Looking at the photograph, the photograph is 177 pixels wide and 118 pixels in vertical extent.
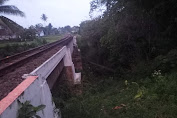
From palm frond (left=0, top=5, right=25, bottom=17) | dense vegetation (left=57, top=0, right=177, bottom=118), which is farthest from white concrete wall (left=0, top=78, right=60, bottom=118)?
palm frond (left=0, top=5, right=25, bottom=17)

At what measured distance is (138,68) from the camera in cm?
1231

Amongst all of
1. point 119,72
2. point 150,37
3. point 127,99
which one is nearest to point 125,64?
point 119,72

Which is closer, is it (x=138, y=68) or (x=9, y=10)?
(x=138, y=68)

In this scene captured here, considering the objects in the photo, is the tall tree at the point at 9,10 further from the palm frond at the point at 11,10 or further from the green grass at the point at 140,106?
the green grass at the point at 140,106

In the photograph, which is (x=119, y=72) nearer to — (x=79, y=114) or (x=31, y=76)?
(x=79, y=114)

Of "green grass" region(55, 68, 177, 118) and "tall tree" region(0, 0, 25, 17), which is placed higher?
"tall tree" region(0, 0, 25, 17)

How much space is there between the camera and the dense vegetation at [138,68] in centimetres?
627

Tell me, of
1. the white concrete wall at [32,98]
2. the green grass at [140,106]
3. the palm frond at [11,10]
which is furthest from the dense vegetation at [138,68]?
the palm frond at [11,10]

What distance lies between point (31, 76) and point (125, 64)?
39.3 feet

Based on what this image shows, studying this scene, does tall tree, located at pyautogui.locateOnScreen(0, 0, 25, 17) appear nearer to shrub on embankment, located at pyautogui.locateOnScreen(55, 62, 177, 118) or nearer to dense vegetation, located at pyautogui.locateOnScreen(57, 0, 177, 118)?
dense vegetation, located at pyautogui.locateOnScreen(57, 0, 177, 118)

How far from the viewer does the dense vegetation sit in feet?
20.6

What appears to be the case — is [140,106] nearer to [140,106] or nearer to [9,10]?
[140,106]

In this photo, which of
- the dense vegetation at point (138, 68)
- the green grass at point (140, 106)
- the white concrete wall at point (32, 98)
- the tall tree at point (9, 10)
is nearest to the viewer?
the white concrete wall at point (32, 98)

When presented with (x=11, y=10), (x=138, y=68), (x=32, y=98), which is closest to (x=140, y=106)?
(x=32, y=98)
